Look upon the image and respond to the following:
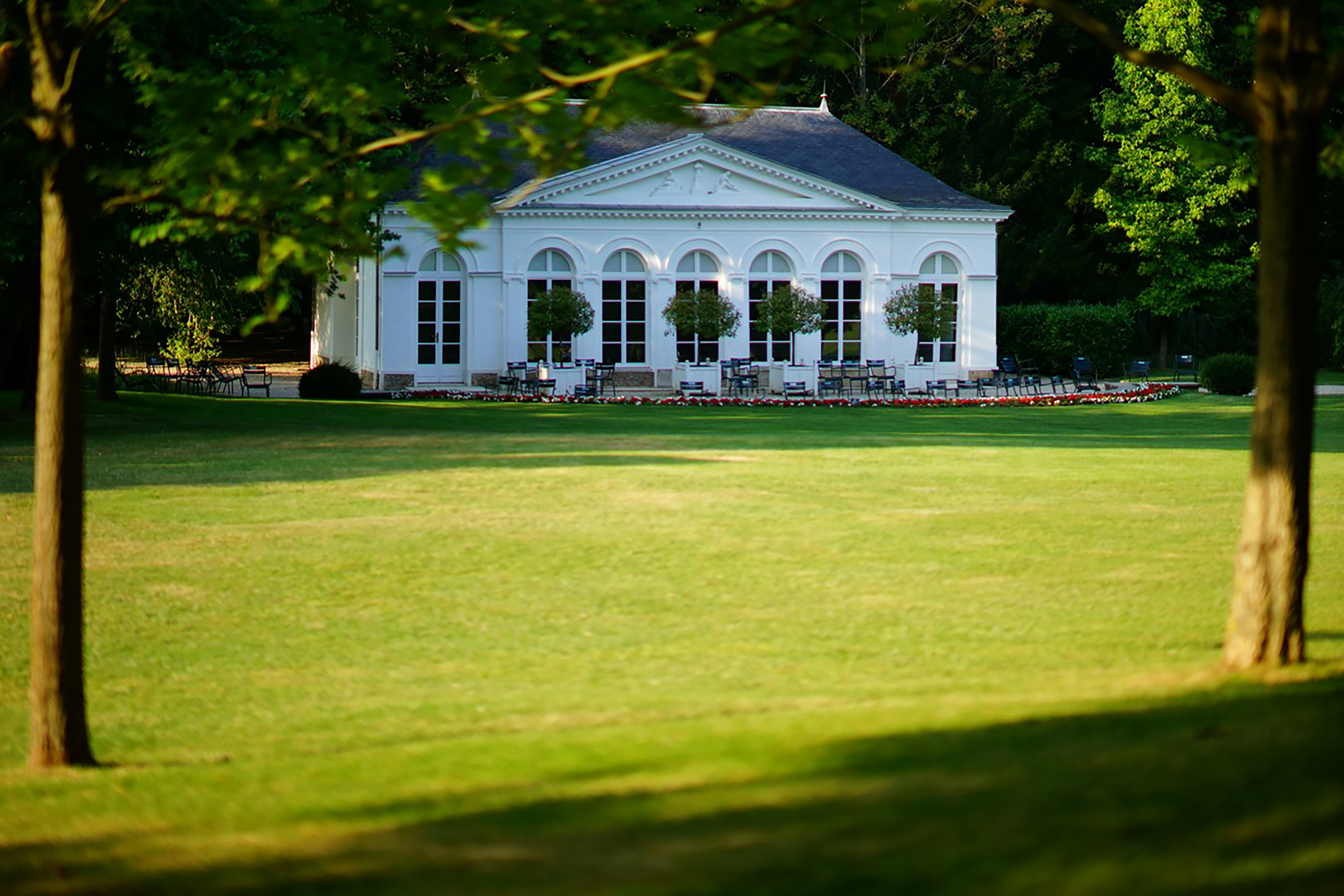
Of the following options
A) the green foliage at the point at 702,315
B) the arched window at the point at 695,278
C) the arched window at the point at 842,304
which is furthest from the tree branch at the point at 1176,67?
the arched window at the point at 842,304

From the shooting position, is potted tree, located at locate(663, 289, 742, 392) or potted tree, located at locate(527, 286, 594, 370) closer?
potted tree, located at locate(527, 286, 594, 370)

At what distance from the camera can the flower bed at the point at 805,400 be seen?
117ft

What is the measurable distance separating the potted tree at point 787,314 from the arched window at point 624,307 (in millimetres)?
2981

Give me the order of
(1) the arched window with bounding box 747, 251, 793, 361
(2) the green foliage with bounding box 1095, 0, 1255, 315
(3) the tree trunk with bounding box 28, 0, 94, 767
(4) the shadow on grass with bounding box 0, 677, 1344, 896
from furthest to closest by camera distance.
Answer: (2) the green foliage with bounding box 1095, 0, 1255, 315 → (1) the arched window with bounding box 747, 251, 793, 361 → (3) the tree trunk with bounding box 28, 0, 94, 767 → (4) the shadow on grass with bounding box 0, 677, 1344, 896

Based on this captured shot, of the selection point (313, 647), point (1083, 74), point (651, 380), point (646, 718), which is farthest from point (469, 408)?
point (1083, 74)

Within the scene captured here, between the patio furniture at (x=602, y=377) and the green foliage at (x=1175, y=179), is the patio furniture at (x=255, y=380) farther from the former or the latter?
the green foliage at (x=1175, y=179)

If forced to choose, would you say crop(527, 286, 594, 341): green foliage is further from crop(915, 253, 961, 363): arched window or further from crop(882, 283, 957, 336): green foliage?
crop(915, 253, 961, 363): arched window

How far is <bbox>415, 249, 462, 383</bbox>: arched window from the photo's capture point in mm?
40375

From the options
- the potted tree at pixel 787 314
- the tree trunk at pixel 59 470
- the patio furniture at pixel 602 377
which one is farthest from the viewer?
the potted tree at pixel 787 314

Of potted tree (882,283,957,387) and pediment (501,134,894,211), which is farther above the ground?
pediment (501,134,894,211)

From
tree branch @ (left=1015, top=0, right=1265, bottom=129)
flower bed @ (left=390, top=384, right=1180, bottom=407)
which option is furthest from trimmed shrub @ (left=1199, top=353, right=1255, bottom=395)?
tree branch @ (left=1015, top=0, right=1265, bottom=129)

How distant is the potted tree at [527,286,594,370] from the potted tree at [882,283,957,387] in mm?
7416

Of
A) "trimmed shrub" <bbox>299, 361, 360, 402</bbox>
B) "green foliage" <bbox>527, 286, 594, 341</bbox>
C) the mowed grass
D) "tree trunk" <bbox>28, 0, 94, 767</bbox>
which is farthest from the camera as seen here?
"green foliage" <bbox>527, 286, 594, 341</bbox>

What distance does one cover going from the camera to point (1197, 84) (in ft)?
24.1
